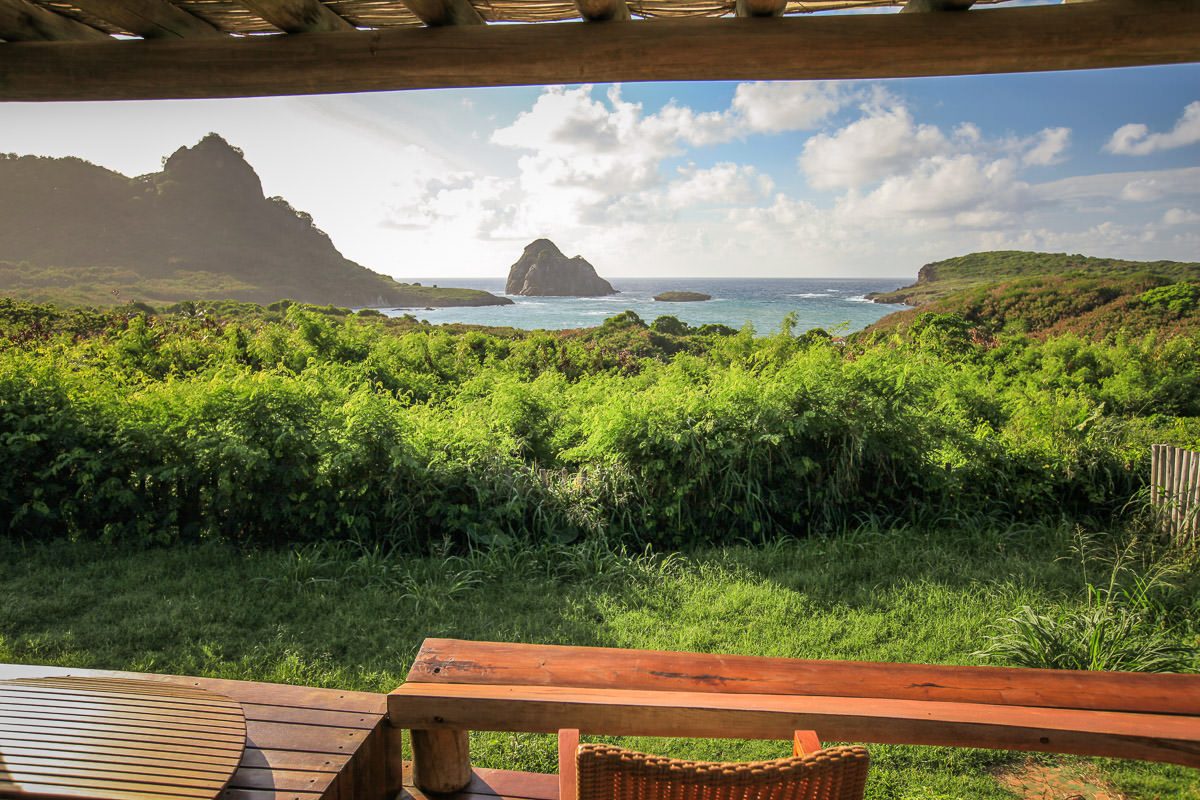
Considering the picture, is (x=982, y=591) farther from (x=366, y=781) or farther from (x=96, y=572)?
(x=96, y=572)

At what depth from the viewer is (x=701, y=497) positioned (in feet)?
12.7

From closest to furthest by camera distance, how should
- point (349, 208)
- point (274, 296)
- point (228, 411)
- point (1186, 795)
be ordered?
point (1186, 795) → point (228, 411) → point (274, 296) → point (349, 208)

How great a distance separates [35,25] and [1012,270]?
24.6m

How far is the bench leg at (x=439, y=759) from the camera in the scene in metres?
1.53

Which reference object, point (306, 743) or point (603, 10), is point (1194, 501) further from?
point (306, 743)

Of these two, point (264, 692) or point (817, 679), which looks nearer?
point (817, 679)

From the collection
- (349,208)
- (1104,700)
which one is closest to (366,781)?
(1104,700)

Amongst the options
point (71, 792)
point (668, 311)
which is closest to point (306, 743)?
point (71, 792)

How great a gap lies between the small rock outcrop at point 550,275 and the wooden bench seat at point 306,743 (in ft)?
132

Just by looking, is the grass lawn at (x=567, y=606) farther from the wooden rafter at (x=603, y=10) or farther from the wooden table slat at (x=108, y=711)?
the wooden rafter at (x=603, y=10)

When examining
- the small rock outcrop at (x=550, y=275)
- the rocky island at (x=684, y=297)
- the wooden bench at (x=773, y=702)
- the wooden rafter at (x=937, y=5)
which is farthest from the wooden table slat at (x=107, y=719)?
the small rock outcrop at (x=550, y=275)

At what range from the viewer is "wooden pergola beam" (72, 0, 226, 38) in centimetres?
174

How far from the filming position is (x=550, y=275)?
40969 millimetres

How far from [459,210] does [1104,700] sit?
28.9 meters
